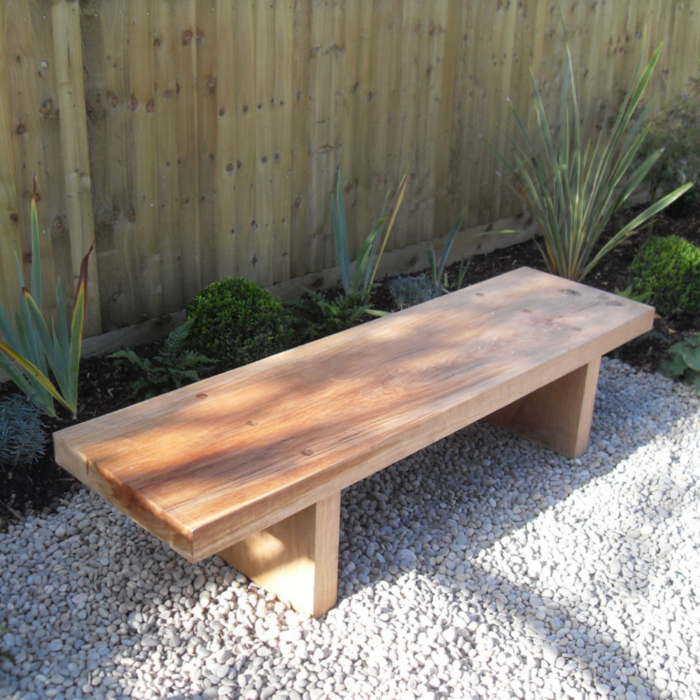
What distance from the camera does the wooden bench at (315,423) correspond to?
1.96 m

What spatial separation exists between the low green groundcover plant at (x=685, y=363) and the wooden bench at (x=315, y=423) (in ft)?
2.22

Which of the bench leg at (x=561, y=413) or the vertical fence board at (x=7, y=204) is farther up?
the vertical fence board at (x=7, y=204)

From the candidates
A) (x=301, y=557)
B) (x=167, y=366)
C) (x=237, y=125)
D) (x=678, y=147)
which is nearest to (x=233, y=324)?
(x=167, y=366)

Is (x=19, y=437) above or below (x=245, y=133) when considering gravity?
below

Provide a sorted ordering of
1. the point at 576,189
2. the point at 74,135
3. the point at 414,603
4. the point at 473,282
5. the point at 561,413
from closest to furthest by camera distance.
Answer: the point at 414,603 → the point at 74,135 → the point at 561,413 → the point at 576,189 → the point at 473,282

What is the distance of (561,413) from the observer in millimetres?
3158

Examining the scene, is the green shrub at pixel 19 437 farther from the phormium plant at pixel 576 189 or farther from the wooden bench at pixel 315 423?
the phormium plant at pixel 576 189

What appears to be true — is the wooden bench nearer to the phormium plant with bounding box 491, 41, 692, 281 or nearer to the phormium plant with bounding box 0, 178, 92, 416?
the phormium plant with bounding box 0, 178, 92, 416

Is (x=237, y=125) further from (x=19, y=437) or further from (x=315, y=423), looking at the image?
(x=315, y=423)

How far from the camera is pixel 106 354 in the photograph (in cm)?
336

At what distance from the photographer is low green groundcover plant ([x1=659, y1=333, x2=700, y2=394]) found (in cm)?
372

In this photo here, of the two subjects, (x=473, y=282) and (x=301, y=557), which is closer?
(x=301, y=557)

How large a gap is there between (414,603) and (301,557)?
353 mm

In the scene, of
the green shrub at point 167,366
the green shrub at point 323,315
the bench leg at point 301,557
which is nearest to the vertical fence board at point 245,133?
the green shrub at point 323,315
